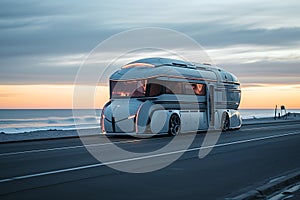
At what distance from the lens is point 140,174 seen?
40.6ft

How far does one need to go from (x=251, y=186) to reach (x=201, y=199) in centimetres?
170

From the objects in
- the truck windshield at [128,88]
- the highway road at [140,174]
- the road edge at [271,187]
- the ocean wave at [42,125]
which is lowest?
the road edge at [271,187]

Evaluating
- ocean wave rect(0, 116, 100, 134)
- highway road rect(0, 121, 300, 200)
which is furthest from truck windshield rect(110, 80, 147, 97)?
ocean wave rect(0, 116, 100, 134)

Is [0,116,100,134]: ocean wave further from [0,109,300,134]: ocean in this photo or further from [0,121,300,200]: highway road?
[0,121,300,200]: highway road

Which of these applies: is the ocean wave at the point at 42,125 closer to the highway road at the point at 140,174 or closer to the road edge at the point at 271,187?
the highway road at the point at 140,174

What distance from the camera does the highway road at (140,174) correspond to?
997cm

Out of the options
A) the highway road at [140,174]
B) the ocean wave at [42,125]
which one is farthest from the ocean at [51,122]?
the highway road at [140,174]

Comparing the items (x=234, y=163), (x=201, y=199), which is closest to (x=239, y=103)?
(x=234, y=163)

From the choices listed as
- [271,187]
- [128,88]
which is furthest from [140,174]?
[128,88]

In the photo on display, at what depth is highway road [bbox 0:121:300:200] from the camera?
9969 millimetres

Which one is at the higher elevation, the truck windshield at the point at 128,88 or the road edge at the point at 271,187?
the truck windshield at the point at 128,88

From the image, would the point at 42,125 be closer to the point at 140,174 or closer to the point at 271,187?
the point at 140,174

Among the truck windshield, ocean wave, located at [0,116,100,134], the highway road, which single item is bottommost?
the highway road

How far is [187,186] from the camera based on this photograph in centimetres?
1077
